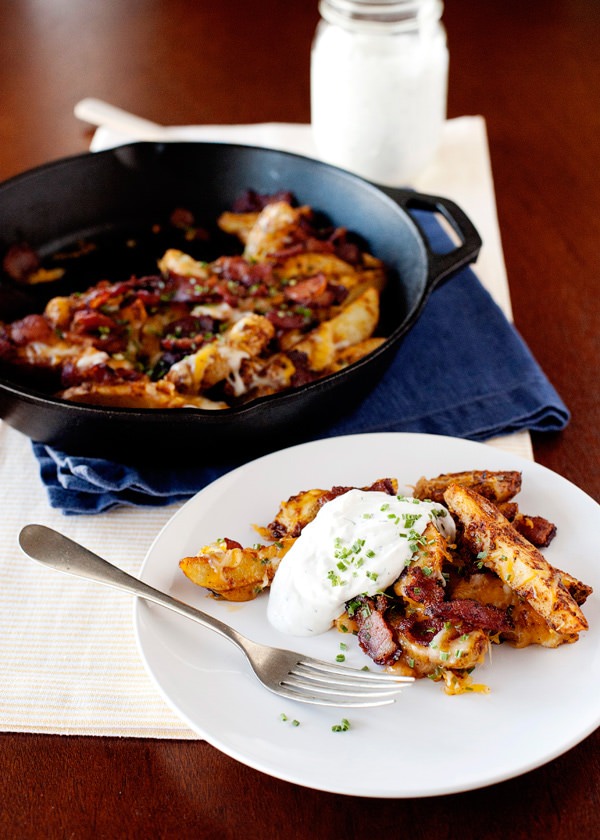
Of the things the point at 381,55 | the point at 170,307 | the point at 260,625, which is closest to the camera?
the point at 260,625

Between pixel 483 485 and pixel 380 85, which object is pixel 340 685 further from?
pixel 380 85

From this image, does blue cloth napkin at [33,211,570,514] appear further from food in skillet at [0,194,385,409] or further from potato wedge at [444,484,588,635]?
potato wedge at [444,484,588,635]

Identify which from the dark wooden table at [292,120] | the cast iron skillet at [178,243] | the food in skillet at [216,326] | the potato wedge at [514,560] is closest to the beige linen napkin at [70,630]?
the dark wooden table at [292,120]

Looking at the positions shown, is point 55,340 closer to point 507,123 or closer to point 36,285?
point 36,285

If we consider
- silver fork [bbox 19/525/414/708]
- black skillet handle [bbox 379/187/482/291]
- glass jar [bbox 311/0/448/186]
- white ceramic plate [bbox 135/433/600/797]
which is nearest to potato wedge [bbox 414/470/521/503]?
white ceramic plate [bbox 135/433/600/797]

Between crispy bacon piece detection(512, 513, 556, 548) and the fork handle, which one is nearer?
the fork handle

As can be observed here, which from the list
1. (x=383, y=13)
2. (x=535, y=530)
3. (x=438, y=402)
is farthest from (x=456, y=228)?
A: (x=535, y=530)

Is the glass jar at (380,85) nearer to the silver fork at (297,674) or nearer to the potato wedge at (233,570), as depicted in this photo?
the potato wedge at (233,570)

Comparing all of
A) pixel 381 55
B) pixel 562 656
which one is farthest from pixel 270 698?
pixel 381 55
